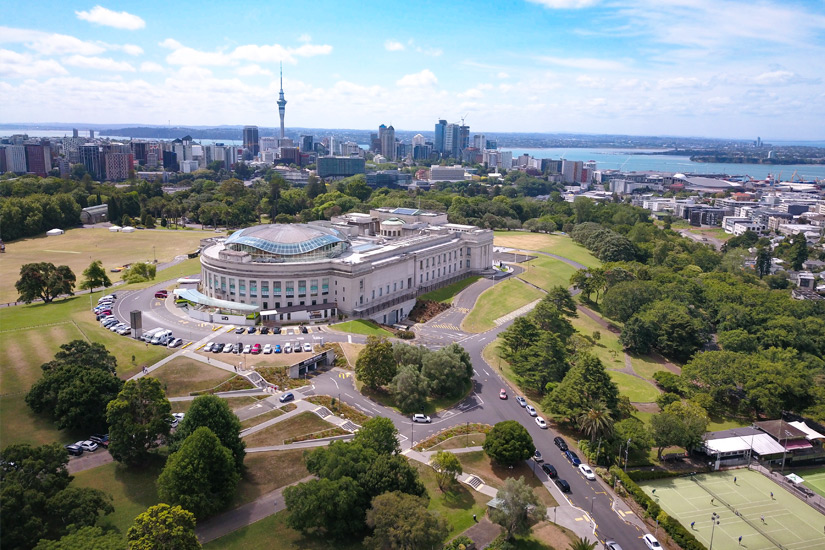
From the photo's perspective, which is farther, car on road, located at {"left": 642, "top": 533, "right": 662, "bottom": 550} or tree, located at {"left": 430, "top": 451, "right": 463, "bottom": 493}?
tree, located at {"left": 430, "top": 451, "right": 463, "bottom": 493}

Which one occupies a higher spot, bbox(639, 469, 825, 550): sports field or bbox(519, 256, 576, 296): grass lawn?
bbox(519, 256, 576, 296): grass lawn

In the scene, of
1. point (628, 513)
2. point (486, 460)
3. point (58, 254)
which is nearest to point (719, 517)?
point (628, 513)

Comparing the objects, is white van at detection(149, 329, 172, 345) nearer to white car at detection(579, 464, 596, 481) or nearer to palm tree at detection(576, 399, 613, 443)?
palm tree at detection(576, 399, 613, 443)

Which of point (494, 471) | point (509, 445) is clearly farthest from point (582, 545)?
point (494, 471)

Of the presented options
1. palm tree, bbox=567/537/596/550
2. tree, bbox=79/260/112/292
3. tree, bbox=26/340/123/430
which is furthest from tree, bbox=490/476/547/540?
tree, bbox=79/260/112/292

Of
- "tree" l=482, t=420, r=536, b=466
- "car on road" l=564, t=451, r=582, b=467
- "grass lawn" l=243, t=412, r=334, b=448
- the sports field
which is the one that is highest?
"tree" l=482, t=420, r=536, b=466

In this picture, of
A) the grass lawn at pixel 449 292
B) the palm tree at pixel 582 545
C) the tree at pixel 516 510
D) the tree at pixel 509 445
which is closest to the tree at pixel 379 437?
the tree at pixel 509 445

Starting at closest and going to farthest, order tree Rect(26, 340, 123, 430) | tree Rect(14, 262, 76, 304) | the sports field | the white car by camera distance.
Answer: the sports field → the white car → tree Rect(26, 340, 123, 430) → tree Rect(14, 262, 76, 304)

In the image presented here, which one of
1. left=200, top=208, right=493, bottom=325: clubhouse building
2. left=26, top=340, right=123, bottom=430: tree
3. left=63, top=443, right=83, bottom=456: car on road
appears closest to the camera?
left=63, top=443, right=83, bottom=456: car on road
